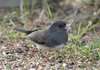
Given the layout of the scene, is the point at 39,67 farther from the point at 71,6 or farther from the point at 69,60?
the point at 71,6

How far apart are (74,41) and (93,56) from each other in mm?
687

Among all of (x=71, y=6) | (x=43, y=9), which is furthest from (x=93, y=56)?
(x=71, y=6)

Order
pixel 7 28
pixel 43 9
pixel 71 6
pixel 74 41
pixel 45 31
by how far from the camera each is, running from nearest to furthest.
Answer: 1. pixel 45 31
2. pixel 74 41
3. pixel 7 28
4. pixel 43 9
5. pixel 71 6

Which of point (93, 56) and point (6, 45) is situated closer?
point (93, 56)

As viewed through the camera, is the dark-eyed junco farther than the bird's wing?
No

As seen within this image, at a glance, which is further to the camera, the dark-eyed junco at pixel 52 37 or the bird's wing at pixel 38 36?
the bird's wing at pixel 38 36

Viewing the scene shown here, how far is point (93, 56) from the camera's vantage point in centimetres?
571

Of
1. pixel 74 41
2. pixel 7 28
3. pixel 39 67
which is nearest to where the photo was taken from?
pixel 39 67

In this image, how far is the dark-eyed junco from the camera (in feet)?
18.8

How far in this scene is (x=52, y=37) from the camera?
583 cm

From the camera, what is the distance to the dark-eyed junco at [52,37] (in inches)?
225

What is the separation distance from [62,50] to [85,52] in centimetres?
33

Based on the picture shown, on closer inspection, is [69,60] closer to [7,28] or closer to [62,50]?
[62,50]

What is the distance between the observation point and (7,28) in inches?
284
